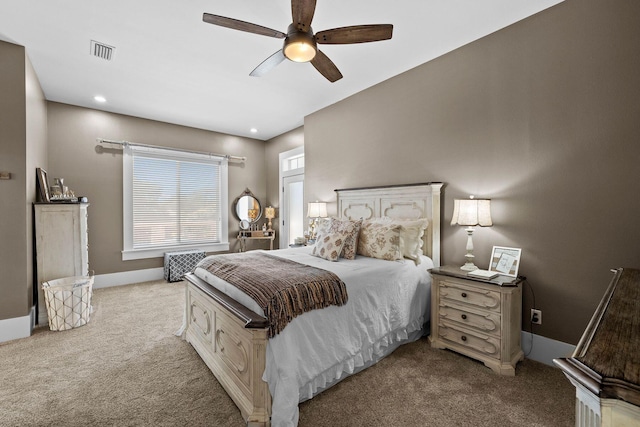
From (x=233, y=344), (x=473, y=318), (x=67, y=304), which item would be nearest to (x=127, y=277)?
(x=67, y=304)

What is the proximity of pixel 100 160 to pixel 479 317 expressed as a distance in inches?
224

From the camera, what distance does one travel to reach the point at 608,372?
24.0 inches

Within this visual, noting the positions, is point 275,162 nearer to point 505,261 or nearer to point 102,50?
point 102,50

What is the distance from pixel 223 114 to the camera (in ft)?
15.7

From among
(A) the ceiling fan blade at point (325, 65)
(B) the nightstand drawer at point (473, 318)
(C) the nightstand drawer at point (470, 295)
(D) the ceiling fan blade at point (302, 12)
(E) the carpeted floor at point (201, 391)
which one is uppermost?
(D) the ceiling fan blade at point (302, 12)

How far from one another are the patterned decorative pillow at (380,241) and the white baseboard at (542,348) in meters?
1.27

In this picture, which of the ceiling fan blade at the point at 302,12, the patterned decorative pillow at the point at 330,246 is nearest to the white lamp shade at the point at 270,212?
the patterned decorative pillow at the point at 330,246

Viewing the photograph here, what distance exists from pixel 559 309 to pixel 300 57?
9.59 feet

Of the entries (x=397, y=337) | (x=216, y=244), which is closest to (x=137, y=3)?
(x=397, y=337)

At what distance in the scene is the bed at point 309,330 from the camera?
1.64 m

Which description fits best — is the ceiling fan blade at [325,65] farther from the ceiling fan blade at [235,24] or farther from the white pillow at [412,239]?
the white pillow at [412,239]

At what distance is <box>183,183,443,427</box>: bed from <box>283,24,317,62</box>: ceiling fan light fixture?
170 cm

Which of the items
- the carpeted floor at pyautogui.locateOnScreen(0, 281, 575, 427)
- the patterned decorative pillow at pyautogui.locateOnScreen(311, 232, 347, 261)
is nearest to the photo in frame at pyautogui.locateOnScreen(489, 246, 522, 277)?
the carpeted floor at pyautogui.locateOnScreen(0, 281, 575, 427)

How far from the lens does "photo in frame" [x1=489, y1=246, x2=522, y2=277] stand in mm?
2395
